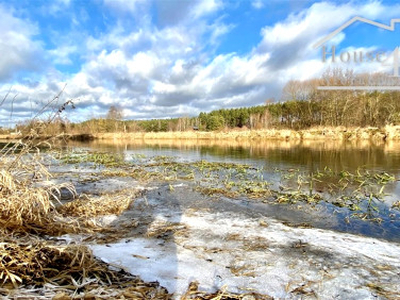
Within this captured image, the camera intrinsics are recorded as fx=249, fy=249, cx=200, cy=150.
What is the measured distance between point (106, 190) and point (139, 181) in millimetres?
1399

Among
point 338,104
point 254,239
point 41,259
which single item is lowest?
point 254,239

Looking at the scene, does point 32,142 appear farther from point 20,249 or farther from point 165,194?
point 165,194

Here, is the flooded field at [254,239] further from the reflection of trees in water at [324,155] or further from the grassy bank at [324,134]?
the grassy bank at [324,134]

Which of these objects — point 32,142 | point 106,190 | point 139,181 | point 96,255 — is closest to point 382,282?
point 96,255

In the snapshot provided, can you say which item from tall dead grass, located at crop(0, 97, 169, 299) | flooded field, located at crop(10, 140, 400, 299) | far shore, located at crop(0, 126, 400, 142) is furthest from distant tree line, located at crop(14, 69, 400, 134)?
tall dead grass, located at crop(0, 97, 169, 299)

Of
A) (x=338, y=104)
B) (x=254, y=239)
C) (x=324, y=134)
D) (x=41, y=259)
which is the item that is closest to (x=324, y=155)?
(x=254, y=239)

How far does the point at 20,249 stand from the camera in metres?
2.35

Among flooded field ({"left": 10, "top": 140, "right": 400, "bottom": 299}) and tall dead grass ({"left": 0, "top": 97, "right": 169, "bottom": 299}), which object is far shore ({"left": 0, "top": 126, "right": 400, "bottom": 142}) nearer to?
flooded field ({"left": 10, "top": 140, "right": 400, "bottom": 299})

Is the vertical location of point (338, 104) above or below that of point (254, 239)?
above

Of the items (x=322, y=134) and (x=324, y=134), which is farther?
(x=322, y=134)

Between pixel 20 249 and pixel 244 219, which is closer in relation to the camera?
pixel 20 249

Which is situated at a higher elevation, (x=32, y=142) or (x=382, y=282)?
(x=32, y=142)

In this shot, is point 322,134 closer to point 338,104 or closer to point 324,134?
point 324,134

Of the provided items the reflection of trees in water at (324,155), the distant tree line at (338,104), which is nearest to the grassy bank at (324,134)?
the distant tree line at (338,104)
